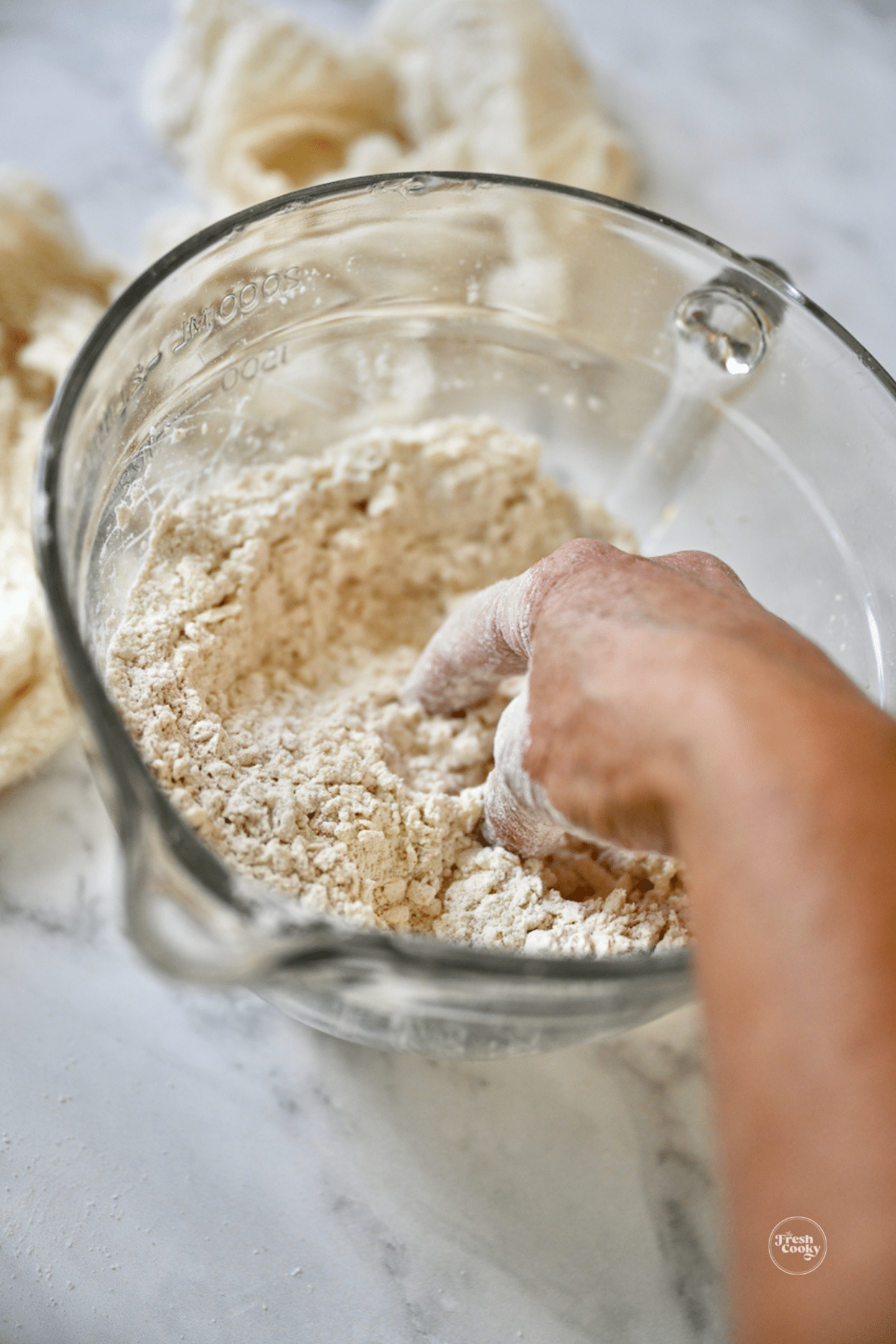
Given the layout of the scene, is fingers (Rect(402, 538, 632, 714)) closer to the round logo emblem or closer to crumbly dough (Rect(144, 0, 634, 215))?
the round logo emblem

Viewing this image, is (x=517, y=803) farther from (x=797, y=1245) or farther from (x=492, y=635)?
(x=797, y=1245)

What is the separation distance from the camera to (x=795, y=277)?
96cm

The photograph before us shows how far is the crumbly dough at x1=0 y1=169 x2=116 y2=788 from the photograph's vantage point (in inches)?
26.8

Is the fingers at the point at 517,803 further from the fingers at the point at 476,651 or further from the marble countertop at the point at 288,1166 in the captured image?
the marble countertop at the point at 288,1166

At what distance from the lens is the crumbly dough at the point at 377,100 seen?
2.85ft

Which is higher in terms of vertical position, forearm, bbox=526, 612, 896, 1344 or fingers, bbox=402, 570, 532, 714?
fingers, bbox=402, 570, 532, 714

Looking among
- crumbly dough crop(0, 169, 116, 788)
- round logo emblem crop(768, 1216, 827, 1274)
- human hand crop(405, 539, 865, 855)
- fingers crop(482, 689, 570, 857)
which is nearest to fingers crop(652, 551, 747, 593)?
human hand crop(405, 539, 865, 855)

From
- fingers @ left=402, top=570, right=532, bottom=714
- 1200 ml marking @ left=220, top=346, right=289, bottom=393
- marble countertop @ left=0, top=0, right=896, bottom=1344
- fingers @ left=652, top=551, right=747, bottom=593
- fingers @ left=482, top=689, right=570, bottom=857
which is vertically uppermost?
1200 ml marking @ left=220, top=346, right=289, bottom=393

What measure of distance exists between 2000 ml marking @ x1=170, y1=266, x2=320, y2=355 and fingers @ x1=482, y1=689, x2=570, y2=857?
0.30 meters

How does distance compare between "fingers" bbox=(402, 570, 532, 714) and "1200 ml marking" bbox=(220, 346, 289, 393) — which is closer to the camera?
"fingers" bbox=(402, 570, 532, 714)

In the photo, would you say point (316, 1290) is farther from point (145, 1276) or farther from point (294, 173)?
point (294, 173)

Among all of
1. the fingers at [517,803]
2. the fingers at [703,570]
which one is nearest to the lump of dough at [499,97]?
the fingers at [703,570]

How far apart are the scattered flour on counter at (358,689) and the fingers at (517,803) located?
1cm

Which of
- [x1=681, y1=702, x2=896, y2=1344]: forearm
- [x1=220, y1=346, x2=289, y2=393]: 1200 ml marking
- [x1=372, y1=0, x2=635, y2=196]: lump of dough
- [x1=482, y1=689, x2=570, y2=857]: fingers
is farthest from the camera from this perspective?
[x1=372, y1=0, x2=635, y2=196]: lump of dough
